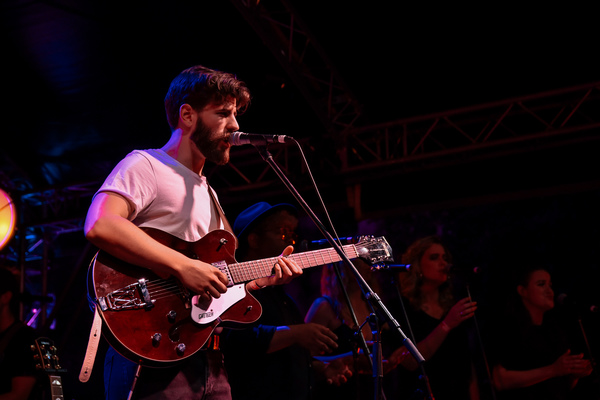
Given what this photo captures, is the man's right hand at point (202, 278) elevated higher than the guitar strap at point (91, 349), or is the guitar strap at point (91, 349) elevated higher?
the man's right hand at point (202, 278)

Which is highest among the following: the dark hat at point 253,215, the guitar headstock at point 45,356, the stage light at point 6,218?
the stage light at point 6,218

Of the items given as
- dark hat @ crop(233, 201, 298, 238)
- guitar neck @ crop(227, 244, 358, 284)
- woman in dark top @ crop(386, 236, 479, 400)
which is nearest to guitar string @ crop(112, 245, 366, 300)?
guitar neck @ crop(227, 244, 358, 284)

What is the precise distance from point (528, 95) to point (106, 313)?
6307 mm

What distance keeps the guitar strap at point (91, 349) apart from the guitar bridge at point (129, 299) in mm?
52

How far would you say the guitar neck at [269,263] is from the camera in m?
2.93

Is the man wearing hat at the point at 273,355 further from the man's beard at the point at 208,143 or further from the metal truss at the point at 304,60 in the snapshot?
the metal truss at the point at 304,60

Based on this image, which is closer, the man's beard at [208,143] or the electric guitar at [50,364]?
the man's beard at [208,143]

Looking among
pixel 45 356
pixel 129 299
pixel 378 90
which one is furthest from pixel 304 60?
pixel 129 299

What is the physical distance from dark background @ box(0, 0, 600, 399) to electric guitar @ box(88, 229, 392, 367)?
4.44 metres

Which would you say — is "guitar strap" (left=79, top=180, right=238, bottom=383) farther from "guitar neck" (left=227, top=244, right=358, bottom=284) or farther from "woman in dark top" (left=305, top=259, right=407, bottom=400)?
"woman in dark top" (left=305, top=259, right=407, bottom=400)

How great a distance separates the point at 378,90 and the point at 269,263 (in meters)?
5.30

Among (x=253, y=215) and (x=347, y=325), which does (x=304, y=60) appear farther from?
(x=347, y=325)

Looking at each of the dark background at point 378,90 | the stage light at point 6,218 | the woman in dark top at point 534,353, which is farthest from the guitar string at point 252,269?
the stage light at point 6,218

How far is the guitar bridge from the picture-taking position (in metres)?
2.43
